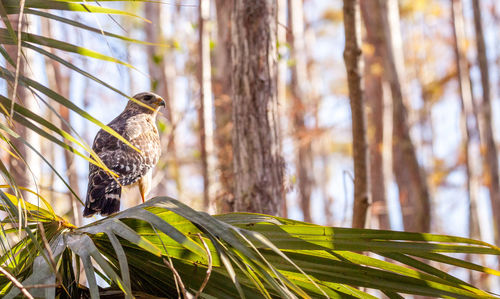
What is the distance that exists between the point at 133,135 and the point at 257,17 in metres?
1.64

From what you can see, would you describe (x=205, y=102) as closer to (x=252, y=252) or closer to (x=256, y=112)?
(x=256, y=112)

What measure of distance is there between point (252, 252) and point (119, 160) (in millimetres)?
2901

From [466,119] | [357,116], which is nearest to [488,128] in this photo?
[466,119]

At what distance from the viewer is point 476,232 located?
10352mm

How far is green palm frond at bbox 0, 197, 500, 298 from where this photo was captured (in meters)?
1.89

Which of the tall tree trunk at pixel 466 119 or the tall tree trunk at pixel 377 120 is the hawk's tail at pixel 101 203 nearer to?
the tall tree trunk at pixel 377 120

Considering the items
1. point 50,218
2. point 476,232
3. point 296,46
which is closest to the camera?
point 50,218

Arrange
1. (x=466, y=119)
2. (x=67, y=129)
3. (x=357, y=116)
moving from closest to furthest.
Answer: (x=357, y=116)
(x=67, y=129)
(x=466, y=119)

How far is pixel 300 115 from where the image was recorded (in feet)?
37.9

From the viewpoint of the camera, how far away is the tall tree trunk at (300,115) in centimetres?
1027

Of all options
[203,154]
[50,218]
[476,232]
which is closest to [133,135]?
[203,154]

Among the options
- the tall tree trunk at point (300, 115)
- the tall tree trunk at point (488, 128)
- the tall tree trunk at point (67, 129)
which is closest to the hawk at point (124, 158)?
the tall tree trunk at point (67, 129)

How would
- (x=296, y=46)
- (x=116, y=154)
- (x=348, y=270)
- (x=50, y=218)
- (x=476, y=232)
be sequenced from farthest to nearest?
(x=296, y=46) → (x=476, y=232) → (x=116, y=154) → (x=50, y=218) → (x=348, y=270)

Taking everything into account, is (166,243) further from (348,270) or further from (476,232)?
(476,232)
